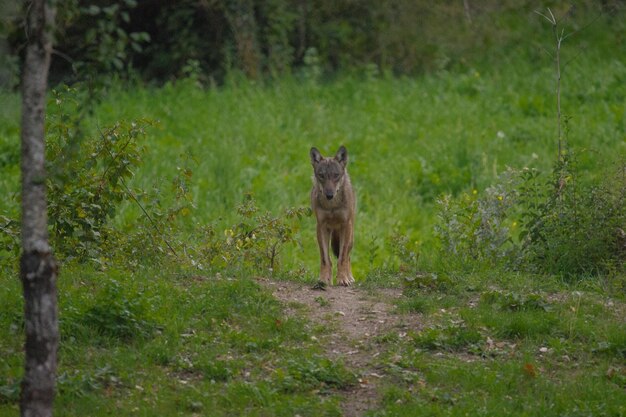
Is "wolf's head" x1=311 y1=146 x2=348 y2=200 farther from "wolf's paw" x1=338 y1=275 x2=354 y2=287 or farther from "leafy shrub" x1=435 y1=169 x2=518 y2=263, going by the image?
"leafy shrub" x1=435 y1=169 x2=518 y2=263

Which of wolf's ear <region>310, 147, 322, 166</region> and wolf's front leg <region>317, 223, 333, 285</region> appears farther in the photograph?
wolf's ear <region>310, 147, 322, 166</region>

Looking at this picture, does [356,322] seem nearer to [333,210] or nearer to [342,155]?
[333,210]

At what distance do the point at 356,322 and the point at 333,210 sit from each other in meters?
2.84

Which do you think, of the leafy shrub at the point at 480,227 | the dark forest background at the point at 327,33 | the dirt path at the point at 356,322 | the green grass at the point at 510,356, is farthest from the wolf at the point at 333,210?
the dark forest background at the point at 327,33

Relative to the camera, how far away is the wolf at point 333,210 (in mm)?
11234

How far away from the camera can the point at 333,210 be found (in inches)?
451

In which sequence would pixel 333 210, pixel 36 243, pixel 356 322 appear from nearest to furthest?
1. pixel 36 243
2. pixel 356 322
3. pixel 333 210

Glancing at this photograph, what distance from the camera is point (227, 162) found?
1625 centimetres

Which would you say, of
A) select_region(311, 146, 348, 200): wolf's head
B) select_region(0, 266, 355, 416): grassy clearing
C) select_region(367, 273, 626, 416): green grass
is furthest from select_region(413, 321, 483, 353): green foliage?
Result: select_region(311, 146, 348, 200): wolf's head

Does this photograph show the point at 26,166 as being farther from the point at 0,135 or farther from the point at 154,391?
the point at 0,135

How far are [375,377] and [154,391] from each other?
1628mm

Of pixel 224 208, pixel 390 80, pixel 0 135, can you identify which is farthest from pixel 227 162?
pixel 390 80

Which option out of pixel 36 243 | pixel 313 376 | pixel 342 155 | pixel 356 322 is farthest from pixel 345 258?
pixel 36 243

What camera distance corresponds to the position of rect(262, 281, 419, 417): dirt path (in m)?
7.34
